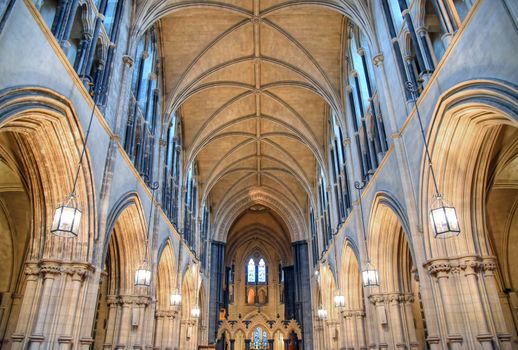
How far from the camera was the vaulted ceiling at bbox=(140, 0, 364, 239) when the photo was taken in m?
18.2

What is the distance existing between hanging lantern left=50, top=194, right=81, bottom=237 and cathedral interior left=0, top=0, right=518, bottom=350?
3 centimetres

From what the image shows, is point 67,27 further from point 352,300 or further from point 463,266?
point 352,300

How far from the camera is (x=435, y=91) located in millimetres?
9477

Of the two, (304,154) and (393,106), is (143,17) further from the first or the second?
(304,154)

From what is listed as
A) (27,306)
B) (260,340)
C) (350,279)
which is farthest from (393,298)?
(260,340)

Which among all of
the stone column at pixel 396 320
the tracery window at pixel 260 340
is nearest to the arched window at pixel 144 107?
the stone column at pixel 396 320

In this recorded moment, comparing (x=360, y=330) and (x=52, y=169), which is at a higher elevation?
(x=52, y=169)

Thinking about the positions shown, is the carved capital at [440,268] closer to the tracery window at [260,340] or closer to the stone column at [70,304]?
the stone column at [70,304]

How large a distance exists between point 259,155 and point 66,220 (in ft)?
72.4

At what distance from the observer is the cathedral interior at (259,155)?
338 inches

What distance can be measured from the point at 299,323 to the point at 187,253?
1342 cm

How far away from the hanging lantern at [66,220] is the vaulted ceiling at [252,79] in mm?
9814

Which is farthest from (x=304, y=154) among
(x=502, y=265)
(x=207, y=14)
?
(x=502, y=265)

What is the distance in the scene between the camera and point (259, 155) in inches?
1157
